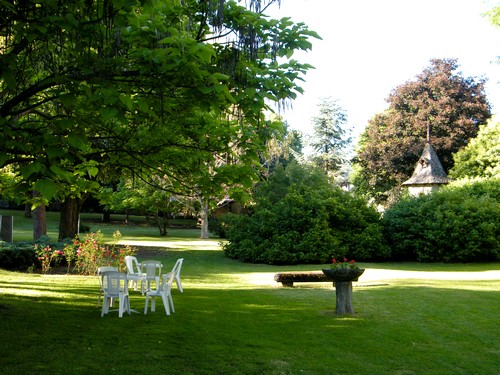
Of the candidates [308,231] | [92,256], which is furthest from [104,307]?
[308,231]

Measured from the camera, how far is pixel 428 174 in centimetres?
4291

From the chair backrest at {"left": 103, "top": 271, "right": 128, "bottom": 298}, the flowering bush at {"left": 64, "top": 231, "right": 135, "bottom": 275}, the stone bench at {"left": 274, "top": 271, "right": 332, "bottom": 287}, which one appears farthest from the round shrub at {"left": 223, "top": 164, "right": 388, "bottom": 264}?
the chair backrest at {"left": 103, "top": 271, "right": 128, "bottom": 298}

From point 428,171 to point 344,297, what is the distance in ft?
117

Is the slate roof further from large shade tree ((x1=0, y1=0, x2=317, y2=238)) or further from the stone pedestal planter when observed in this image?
large shade tree ((x1=0, y1=0, x2=317, y2=238))

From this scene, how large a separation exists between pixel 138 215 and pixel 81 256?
4906cm

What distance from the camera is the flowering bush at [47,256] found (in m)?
16.9

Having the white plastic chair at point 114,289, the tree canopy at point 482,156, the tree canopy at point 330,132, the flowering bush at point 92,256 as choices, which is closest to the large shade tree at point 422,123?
the tree canopy at point 482,156

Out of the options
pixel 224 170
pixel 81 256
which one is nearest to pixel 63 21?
pixel 224 170

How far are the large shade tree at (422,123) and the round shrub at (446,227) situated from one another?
2029 centimetres

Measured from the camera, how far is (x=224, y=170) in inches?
336

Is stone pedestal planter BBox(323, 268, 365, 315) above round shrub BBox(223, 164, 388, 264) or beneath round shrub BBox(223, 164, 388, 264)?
beneath

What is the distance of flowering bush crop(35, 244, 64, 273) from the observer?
16.9m

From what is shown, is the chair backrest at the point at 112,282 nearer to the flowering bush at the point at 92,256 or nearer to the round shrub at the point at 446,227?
the flowering bush at the point at 92,256

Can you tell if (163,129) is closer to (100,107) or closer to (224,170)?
(224,170)
